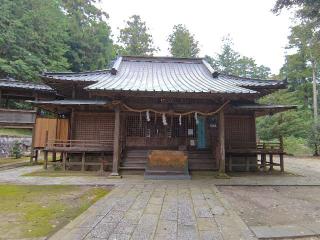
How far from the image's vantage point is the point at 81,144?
44.2 feet

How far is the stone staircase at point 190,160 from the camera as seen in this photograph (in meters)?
12.4

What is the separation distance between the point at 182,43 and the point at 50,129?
2340cm

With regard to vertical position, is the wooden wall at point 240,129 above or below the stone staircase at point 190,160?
above

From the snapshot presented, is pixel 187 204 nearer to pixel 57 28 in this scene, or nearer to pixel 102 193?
pixel 102 193

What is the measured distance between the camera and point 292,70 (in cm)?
3272

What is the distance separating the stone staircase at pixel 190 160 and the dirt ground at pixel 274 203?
3448 millimetres

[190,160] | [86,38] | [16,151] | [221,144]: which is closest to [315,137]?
[190,160]

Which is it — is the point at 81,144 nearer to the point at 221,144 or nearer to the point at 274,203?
the point at 221,144

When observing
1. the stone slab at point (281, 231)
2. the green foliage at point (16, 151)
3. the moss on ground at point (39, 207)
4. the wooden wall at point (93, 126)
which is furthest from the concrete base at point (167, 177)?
the green foliage at point (16, 151)

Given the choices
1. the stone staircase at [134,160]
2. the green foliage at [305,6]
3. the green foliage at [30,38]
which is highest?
the green foliage at [30,38]

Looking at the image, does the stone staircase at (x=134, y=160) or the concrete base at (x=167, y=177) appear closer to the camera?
the concrete base at (x=167, y=177)

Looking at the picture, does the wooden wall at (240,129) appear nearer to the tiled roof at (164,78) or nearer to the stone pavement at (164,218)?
the tiled roof at (164,78)

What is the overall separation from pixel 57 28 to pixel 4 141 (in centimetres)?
1480

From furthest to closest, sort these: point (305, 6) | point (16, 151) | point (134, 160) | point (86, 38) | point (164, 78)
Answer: point (86, 38) → point (16, 151) → point (164, 78) → point (134, 160) → point (305, 6)
